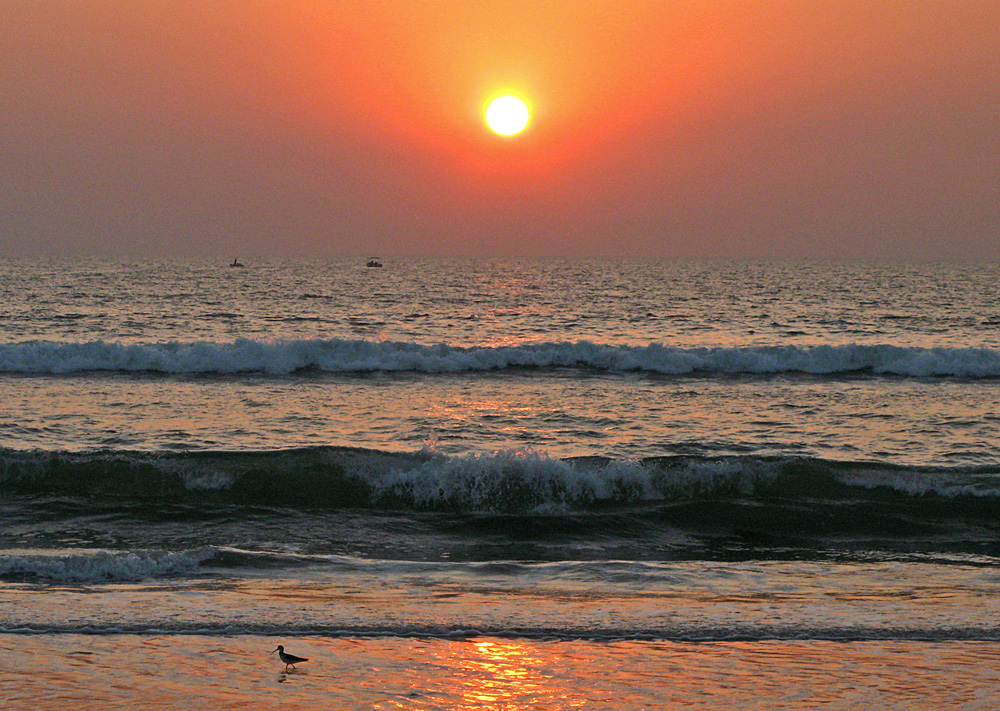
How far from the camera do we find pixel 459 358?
93.4 feet

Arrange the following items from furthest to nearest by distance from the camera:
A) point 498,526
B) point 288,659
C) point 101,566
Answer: point 498,526 < point 101,566 < point 288,659

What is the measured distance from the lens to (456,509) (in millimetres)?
13914

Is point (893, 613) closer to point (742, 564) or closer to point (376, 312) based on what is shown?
point (742, 564)

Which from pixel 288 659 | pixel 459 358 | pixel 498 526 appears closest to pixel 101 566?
pixel 288 659

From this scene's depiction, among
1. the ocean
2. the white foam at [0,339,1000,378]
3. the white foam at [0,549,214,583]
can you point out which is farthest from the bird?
the white foam at [0,339,1000,378]

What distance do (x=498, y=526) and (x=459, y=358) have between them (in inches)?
620

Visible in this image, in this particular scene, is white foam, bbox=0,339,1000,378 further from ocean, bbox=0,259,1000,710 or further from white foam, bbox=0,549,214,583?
white foam, bbox=0,549,214,583

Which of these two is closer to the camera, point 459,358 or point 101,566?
point 101,566

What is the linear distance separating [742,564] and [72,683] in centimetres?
707

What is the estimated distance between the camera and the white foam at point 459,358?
26891mm

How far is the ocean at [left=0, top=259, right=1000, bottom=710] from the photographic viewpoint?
22.4 feet

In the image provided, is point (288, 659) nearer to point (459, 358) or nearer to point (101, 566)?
point (101, 566)

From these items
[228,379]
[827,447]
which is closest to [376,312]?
[228,379]

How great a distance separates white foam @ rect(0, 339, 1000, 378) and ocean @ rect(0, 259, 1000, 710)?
0.38 feet
